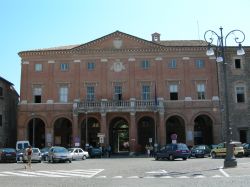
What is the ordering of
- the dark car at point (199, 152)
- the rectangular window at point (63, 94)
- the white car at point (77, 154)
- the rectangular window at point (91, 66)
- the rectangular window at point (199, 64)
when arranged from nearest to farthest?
1. the white car at point (77, 154)
2. the dark car at point (199, 152)
3. the rectangular window at point (63, 94)
4. the rectangular window at point (199, 64)
5. the rectangular window at point (91, 66)

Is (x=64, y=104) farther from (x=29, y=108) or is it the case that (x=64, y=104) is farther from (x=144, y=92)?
(x=144, y=92)

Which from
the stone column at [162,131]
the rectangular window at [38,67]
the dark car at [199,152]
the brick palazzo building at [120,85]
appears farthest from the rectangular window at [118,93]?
the dark car at [199,152]

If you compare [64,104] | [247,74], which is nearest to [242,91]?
[247,74]

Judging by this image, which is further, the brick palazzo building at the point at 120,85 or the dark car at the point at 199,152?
the brick palazzo building at the point at 120,85

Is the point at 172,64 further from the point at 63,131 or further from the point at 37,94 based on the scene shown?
the point at 37,94

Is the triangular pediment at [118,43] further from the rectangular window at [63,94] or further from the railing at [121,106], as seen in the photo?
the railing at [121,106]

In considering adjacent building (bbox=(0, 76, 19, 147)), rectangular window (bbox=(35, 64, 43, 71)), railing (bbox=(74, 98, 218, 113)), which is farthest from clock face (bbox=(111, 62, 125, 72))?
adjacent building (bbox=(0, 76, 19, 147))

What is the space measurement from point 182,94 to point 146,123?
6.63 metres

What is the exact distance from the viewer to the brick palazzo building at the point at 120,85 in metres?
50.4

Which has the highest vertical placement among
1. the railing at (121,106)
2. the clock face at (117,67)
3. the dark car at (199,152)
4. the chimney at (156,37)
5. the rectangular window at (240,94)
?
the chimney at (156,37)

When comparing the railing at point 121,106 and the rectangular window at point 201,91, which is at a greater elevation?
the rectangular window at point 201,91

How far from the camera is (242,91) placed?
5091cm

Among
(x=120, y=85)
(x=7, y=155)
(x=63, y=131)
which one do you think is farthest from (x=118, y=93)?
(x=7, y=155)

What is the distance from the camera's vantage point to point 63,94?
51688 millimetres
